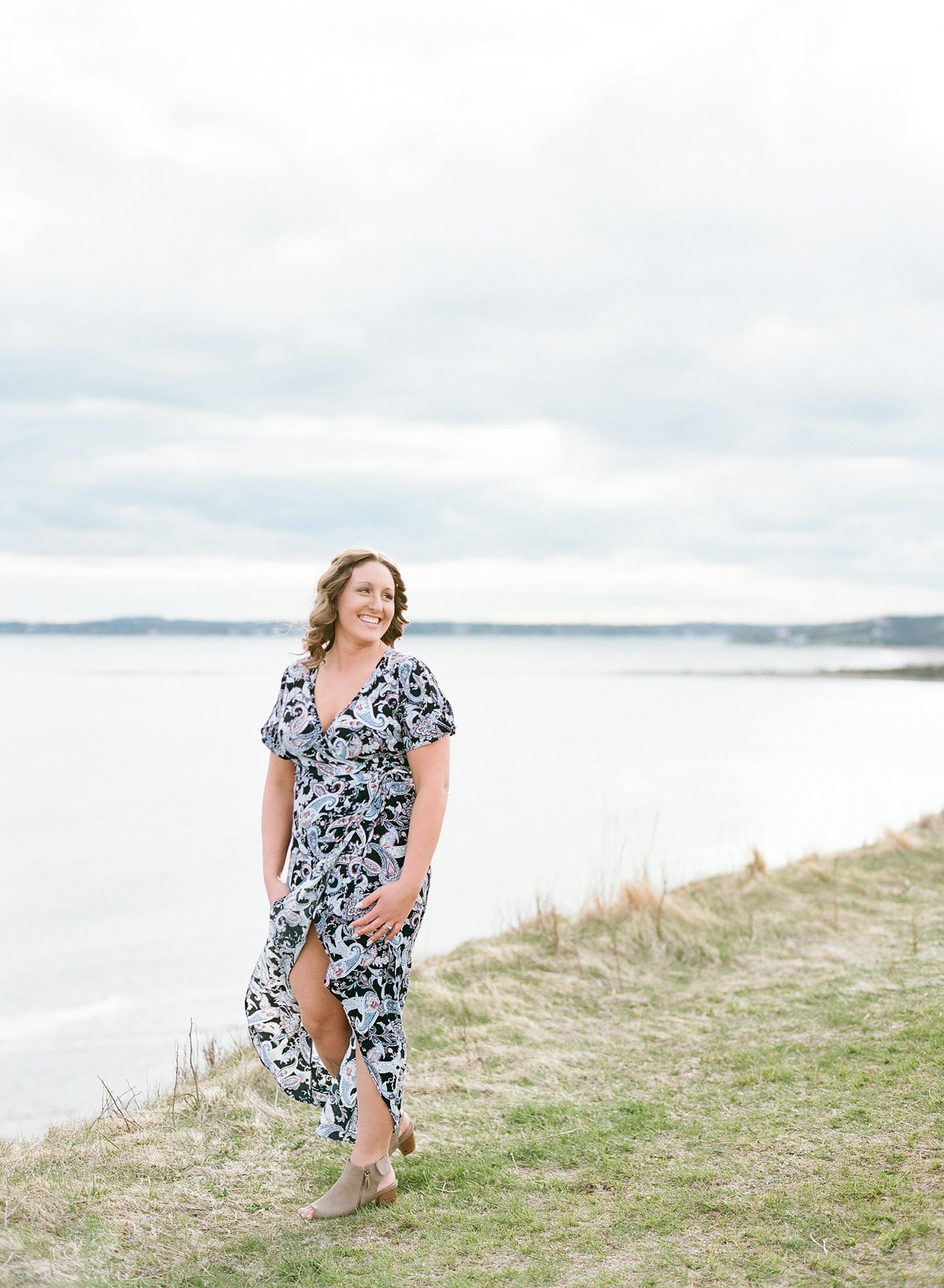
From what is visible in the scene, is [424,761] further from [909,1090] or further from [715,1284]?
[909,1090]

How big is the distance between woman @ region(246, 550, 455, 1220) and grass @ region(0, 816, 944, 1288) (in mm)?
367

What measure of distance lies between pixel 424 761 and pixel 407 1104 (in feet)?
6.18

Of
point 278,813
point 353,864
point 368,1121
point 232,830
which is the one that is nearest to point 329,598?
point 278,813

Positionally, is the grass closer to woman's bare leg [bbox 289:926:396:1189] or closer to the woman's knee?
woman's bare leg [bbox 289:926:396:1189]

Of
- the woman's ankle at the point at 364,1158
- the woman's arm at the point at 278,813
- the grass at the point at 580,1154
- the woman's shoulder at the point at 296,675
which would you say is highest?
the woman's shoulder at the point at 296,675

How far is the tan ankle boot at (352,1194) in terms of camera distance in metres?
3.38

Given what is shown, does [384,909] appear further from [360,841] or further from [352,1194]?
[352,1194]

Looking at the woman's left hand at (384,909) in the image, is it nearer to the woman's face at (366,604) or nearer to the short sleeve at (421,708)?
the short sleeve at (421,708)

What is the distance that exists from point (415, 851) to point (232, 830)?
17.3 metres

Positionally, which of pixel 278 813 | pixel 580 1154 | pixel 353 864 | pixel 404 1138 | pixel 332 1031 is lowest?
pixel 580 1154

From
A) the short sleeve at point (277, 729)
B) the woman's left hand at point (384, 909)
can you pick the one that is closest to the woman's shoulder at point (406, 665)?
the short sleeve at point (277, 729)

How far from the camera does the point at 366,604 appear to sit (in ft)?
11.1

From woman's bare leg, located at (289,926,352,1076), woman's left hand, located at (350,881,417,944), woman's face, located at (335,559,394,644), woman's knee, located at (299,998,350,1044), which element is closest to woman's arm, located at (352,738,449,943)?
woman's left hand, located at (350,881,417,944)

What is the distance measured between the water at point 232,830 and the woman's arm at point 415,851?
110 inches
